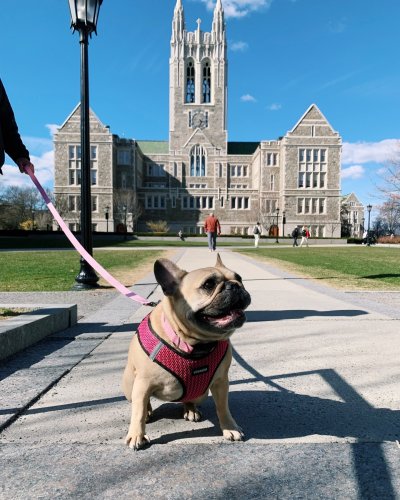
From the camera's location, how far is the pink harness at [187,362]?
6.89 ft

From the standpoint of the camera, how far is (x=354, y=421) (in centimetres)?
245

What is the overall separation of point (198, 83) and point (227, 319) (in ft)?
247

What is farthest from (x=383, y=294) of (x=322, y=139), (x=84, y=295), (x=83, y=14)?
(x=322, y=139)

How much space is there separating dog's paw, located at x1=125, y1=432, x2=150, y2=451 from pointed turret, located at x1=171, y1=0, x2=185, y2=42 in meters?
78.3

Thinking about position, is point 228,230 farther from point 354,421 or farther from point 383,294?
point 354,421

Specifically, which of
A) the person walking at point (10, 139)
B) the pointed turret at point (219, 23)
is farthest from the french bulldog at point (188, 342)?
the pointed turret at point (219, 23)

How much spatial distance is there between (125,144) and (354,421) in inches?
2590

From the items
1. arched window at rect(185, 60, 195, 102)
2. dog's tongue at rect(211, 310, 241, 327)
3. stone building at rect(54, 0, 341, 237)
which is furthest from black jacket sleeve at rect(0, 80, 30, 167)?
arched window at rect(185, 60, 195, 102)

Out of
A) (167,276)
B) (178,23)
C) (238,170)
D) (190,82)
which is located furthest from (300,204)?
(167,276)

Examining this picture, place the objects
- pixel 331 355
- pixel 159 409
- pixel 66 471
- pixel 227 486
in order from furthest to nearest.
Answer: pixel 331 355
pixel 159 409
pixel 66 471
pixel 227 486

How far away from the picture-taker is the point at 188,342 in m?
2.10

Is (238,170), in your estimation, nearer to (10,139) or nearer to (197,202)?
(197,202)

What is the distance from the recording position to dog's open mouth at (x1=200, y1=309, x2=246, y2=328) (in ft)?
6.15

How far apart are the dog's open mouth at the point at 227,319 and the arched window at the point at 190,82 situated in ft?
248
